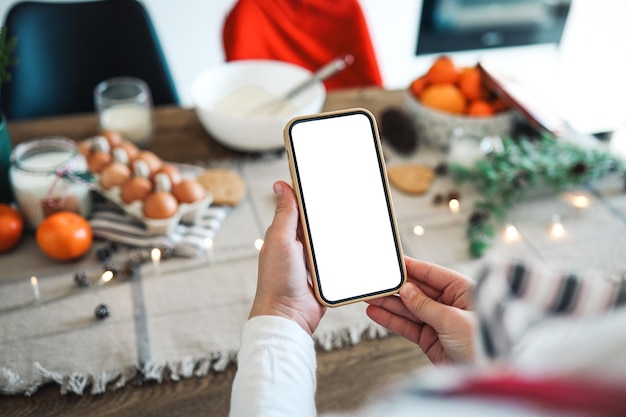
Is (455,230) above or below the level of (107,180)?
below

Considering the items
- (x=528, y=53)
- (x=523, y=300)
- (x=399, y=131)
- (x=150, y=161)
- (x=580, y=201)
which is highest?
(x=523, y=300)

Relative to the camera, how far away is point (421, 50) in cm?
249

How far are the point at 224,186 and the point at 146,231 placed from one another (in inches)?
6.9

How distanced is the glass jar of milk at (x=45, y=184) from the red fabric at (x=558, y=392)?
0.81 meters

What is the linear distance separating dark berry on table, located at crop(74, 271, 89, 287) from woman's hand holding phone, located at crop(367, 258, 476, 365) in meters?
0.44

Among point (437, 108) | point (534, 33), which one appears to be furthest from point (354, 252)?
point (534, 33)

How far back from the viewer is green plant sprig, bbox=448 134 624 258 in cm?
103

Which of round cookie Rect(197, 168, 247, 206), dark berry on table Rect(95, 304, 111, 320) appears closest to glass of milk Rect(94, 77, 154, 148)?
round cookie Rect(197, 168, 247, 206)

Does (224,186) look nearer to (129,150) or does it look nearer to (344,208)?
(129,150)

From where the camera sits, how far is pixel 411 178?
1.09 m

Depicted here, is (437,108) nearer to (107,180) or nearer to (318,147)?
(318,147)

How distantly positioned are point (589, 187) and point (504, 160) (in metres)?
0.21

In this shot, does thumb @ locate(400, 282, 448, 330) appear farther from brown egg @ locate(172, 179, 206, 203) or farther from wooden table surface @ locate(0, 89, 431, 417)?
brown egg @ locate(172, 179, 206, 203)

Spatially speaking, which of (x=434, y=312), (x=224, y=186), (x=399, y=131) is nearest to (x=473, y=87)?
(x=399, y=131)
